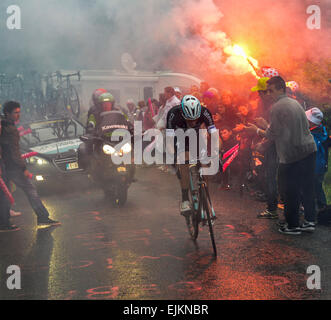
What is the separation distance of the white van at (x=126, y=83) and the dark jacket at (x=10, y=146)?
108 ft

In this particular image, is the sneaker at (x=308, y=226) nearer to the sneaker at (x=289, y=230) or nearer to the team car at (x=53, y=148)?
the sneaker at (x=289, y=230)

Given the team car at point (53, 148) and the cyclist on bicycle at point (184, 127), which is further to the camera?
the team car at point (53, 148)

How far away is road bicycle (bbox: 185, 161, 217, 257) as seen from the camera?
6.82 meters

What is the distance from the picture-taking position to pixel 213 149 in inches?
281

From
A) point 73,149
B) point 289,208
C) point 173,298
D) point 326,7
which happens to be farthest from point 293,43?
point 173,298

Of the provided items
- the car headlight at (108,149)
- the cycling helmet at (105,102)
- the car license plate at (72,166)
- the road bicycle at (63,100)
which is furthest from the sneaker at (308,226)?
the road bicycle at (63,100)

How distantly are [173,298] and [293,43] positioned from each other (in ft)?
44.8

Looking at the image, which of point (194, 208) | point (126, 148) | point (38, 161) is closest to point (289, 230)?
point (194, 208)

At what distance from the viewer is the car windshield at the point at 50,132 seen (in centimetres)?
1339

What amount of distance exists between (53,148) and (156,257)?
6.78m

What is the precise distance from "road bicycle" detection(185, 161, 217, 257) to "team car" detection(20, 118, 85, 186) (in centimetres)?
498

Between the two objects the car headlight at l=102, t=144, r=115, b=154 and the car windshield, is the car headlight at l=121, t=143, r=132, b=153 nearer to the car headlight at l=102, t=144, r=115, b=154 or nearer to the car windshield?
the car headlight at l=102, t=144, r=115, b=154

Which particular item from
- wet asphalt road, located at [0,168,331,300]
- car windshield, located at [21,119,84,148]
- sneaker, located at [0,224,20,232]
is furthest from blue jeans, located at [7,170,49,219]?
car windshield, located at [21,119,84,148]

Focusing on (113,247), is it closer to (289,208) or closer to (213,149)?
(213,149)
